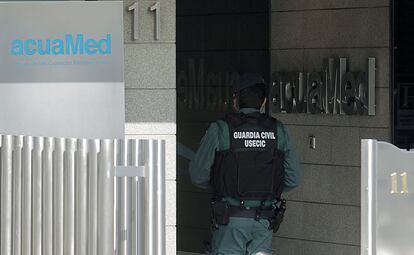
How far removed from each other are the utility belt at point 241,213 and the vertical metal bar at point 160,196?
1.12m

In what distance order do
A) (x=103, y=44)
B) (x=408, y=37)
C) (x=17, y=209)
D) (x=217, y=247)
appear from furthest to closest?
(x=408, y=37), (x=103, y=44), (x=217, y=247), (x=17, y=209)

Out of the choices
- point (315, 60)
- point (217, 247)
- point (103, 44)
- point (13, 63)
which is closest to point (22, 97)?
point (13, 63)

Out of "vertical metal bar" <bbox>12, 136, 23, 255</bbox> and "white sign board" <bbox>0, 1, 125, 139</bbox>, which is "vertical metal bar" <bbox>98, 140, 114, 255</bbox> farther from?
"white sign board" <bbox>0, 1, 125, 139</bbox>

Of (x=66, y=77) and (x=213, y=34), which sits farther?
(x=213, y=34)

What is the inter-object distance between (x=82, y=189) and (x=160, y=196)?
43 centimetres

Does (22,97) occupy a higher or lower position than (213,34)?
lower

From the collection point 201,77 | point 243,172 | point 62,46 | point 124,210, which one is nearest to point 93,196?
point 124,210

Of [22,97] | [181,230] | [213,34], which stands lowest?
[181,230]

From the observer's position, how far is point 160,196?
5512 millimetres

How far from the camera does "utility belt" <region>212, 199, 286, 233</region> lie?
666cm

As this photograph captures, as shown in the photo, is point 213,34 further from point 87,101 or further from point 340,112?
point 87,101

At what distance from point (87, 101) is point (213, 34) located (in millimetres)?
2093

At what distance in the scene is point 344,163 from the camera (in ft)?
31.2

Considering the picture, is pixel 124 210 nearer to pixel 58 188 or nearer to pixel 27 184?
pixel 58 188
